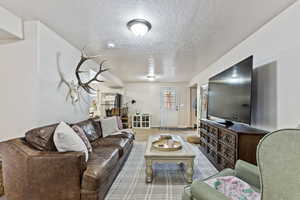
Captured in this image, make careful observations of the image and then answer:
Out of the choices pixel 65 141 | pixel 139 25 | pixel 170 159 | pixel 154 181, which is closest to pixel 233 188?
pixel 170 159

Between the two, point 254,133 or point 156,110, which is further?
point 156,110

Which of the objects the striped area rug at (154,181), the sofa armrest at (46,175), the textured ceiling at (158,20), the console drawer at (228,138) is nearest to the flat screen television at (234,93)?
the console drawer at (228,138)

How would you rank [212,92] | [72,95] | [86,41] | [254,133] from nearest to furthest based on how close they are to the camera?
1. [254,133]
2. [86,41]
3. [72,95]
4. [212,92]

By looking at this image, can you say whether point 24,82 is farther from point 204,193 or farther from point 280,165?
point 280,165

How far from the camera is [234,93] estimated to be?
2.76 m

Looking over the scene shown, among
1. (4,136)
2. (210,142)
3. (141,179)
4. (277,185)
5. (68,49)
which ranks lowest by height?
(141,179)

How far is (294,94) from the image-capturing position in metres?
1.94

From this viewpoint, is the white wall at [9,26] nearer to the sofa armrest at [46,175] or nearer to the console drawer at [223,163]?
the sofa armrest at [46,175]

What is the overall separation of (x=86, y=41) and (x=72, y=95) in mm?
1117

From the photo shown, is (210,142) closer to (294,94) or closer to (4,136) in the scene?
(294,94)

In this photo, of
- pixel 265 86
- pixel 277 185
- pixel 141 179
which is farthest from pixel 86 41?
pixel 277 185

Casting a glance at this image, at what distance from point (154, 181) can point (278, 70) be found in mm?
2342

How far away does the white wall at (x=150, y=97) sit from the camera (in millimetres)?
8805

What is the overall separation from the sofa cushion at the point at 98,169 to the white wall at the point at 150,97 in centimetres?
620
